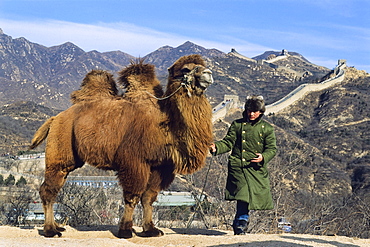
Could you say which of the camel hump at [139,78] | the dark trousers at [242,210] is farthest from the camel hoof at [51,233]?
the dark trousers at [242,210]

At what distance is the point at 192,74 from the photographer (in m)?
6.89

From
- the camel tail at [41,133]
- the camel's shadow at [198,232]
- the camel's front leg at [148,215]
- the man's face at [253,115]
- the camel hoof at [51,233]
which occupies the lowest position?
the camel hoof at [51,233]

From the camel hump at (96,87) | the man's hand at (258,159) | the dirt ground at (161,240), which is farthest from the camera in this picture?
the camel hump at (96,87)

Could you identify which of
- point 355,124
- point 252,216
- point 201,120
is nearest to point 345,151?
point 355,124

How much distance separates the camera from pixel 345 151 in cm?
6800

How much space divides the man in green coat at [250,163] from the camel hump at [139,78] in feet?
4.47

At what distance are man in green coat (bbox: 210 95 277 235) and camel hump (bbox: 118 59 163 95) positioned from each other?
1.36 metres

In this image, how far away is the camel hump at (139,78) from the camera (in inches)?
301

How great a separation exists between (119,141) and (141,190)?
2.45 ft

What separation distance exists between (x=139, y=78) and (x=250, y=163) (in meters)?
2.09

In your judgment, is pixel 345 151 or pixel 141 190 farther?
pixel 345 151

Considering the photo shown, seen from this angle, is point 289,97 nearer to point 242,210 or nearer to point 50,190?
point 242,210

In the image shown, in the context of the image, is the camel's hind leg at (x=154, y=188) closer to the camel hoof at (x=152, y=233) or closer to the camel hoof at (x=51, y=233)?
the camel hoof at (x=152, y=233)

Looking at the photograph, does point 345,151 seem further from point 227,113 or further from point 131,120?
point 131,120
